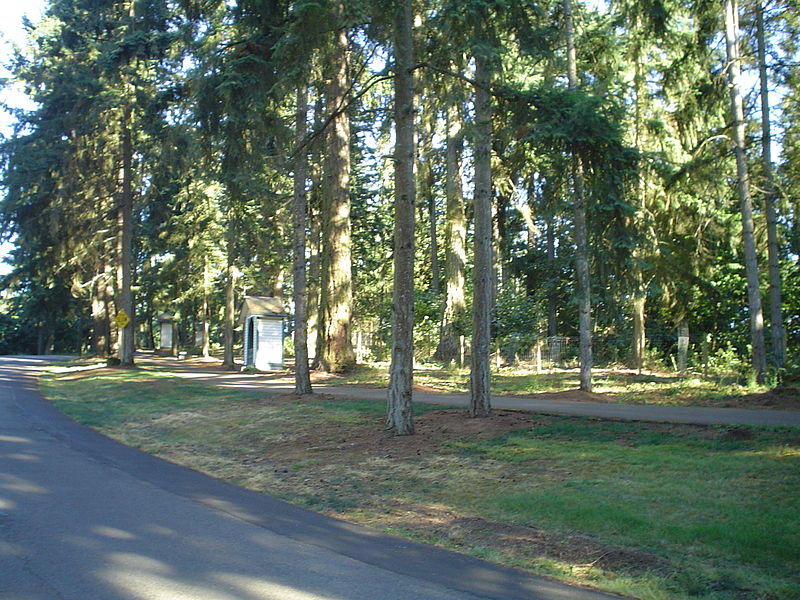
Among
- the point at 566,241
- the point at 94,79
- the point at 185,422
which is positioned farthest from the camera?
the point at 566,241

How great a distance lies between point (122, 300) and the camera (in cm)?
3422

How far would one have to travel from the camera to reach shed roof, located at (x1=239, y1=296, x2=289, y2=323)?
36156 mm

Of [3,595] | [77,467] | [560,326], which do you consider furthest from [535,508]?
[560,326]

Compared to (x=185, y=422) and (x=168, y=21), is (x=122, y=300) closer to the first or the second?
(x=168, y=21)

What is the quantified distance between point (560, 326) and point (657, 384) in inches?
880

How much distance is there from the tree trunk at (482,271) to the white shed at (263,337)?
856 inches

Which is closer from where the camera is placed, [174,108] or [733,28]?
[733,28]

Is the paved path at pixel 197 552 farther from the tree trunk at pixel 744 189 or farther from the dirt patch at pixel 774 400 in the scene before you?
the tree trunk at pixel 744 189

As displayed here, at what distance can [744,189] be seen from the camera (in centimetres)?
2002

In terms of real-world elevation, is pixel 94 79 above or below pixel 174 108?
above

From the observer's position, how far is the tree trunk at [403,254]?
1341 centimetres

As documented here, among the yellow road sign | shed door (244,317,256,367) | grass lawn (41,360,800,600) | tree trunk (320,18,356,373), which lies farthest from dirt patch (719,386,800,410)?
the yellow road sign

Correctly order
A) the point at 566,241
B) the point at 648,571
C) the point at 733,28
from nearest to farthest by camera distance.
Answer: the point at 648,571 → the point at 733,28 → the point at 566,241

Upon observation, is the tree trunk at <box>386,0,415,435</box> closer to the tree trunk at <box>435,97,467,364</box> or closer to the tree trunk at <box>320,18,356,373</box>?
the tree trunk at <box>320,18,356,373</box>
